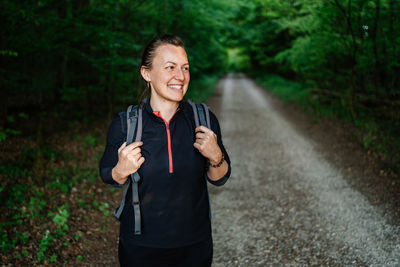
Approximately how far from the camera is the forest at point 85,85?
3.93m

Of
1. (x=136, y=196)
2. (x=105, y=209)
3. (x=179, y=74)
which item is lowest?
(x=105, y=209)

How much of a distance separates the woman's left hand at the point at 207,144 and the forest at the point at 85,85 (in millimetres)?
2655

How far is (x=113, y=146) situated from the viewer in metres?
1.60

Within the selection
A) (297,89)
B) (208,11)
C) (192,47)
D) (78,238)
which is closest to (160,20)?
(208,11)

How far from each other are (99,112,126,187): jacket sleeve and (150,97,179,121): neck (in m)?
0.20

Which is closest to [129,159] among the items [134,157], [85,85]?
[134,157]

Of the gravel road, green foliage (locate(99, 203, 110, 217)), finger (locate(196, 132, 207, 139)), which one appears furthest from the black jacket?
green foliage (locate(99, 203, 110, 217))

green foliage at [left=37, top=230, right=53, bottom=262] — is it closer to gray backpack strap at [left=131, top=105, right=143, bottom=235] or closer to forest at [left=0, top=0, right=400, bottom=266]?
forest at [left=0, top=0, right=400, bottom=266]

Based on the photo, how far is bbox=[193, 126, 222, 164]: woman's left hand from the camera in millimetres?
1458

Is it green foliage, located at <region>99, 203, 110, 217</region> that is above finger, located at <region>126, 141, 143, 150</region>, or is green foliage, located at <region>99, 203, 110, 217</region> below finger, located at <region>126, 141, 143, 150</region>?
below

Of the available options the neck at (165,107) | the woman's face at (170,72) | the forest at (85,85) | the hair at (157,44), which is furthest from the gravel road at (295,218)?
the hair at (157,44)

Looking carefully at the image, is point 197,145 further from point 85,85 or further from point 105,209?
point 85,85

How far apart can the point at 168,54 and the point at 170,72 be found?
105 millimetres

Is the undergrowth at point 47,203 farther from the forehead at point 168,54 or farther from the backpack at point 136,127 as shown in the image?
the forehead at point 168,54
